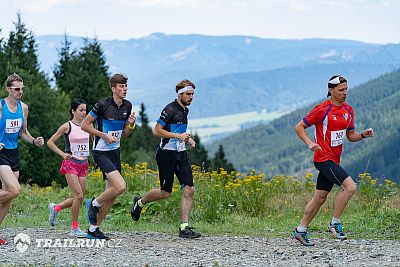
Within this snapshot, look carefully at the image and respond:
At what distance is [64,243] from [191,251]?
186cm

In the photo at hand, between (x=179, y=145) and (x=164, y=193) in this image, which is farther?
(x=164, y=193)

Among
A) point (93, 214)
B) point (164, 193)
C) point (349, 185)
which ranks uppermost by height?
point (349, 185)

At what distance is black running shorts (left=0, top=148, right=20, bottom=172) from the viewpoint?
9734 mm

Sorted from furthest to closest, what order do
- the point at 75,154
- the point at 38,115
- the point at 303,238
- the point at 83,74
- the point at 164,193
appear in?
the point at 83,74, the point at 38,115, the point at 164,193, the point at 75,154, the point at 303,238

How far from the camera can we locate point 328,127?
963 centimetres

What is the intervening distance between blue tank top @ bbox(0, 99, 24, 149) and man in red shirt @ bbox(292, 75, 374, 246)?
385 cm

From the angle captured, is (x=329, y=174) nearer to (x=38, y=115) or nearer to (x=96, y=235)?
(x=96, y=235)

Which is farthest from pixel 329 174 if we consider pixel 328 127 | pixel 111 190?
pixel 111 190

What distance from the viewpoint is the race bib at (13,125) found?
9762 mm

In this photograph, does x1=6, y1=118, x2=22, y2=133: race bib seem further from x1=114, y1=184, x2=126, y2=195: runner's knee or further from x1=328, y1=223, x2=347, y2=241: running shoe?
x1=328, y1=223, x2=347, y2=241: running shoe

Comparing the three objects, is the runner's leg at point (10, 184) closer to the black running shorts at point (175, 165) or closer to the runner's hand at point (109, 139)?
the runner's hand at point (109, 139)

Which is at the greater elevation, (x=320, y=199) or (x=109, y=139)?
(x=109, y=139)

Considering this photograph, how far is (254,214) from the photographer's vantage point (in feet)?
42.1

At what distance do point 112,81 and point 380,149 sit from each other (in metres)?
148
